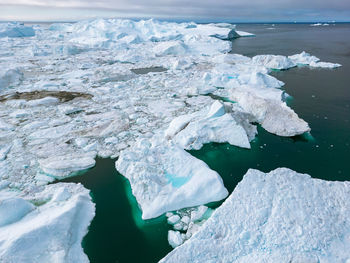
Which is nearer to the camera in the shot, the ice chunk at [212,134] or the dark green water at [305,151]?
the dark green water at [305,151]

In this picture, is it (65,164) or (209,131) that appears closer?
(65,164)

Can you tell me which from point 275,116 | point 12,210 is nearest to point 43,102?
point 12,210

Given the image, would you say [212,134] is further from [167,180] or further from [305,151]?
[305,151]

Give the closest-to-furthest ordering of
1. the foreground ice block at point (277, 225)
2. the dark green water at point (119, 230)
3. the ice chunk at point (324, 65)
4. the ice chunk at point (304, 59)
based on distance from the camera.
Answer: the foreground ice block at point (277, 225) < the dark green water at point (119, 230) < the ice chunk at point (324, 65) < the ice chunk at point (304, 59)

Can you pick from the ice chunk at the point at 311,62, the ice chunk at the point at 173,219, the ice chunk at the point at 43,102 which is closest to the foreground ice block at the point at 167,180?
the ice chunk at the point at 173,219

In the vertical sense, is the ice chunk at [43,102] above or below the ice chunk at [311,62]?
below

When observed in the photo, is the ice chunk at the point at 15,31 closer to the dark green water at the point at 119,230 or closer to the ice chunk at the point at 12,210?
the dark green water at the point at 119,230

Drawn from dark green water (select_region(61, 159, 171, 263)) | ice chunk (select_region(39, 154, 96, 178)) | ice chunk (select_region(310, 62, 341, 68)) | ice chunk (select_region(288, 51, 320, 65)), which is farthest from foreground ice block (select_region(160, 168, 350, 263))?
ice chunk (select_region(288, 51, 320, 65))
